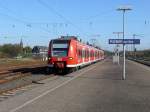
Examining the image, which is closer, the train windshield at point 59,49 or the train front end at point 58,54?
the train front end at point 58,54

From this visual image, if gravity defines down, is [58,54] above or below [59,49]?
below

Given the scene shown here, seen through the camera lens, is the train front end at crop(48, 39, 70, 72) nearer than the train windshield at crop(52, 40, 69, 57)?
Yes

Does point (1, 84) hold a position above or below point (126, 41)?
below

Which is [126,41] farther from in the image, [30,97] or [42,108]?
[42,108]

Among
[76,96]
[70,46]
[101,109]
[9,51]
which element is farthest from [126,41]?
[9,51]

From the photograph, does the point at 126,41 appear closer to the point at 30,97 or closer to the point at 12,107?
the point at 30,97

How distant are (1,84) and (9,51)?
400 feet

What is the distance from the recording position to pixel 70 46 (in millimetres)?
35531

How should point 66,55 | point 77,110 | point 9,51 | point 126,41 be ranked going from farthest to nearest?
1. point 9,51
2. point 66,55
3. point 126,41
4. point 77,110

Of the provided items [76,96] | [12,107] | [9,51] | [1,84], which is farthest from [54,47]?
[9,51]

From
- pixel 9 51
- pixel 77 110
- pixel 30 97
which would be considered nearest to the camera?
pixel 77 110

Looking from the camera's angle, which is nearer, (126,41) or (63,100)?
(63,100)

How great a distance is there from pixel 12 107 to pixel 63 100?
8.51ft

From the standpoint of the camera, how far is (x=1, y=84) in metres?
25.2
